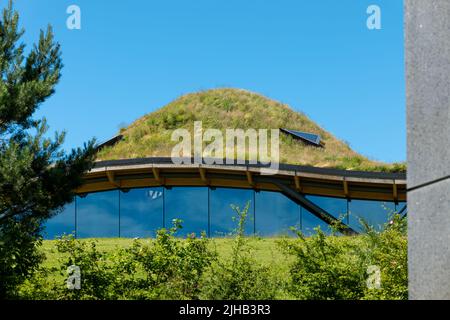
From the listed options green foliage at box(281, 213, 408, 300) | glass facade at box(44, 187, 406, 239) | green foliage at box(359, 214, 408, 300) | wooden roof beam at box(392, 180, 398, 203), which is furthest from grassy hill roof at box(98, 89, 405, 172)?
green foliage at box(281, 213, 408, 300)

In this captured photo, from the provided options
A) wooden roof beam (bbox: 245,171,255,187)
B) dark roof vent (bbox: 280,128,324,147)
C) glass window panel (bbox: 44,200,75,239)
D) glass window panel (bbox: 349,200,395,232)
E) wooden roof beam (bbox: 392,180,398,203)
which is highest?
dark roof vent (bbox: 280,128,324,147)

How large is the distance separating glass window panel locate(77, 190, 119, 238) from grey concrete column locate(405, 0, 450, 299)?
24.5 meters

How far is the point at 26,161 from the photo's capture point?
10977mm

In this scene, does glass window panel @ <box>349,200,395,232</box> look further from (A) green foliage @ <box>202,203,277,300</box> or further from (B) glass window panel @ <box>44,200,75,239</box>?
(A) green foliage @ <box>202,203,277,300</box>

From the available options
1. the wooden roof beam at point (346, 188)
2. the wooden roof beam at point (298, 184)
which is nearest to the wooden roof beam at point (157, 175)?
the wooden roof beam at point (298, 184)

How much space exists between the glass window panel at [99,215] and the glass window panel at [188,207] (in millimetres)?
2552

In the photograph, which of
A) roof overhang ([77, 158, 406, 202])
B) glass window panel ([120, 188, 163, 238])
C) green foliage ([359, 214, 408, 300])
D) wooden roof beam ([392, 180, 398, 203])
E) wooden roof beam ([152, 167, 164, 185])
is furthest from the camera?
glass window panel ([120, 188, 163, 238])

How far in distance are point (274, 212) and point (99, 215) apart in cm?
823

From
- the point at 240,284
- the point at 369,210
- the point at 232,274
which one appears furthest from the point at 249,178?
the point at 240,284

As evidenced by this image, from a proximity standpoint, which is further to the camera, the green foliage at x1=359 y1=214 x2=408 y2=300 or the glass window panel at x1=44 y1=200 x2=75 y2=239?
the glass window panel at x1=44 y1=200 x2=75 y2=239

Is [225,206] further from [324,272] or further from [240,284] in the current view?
[240,284]

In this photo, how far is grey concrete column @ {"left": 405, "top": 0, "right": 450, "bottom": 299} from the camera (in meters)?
6.27
